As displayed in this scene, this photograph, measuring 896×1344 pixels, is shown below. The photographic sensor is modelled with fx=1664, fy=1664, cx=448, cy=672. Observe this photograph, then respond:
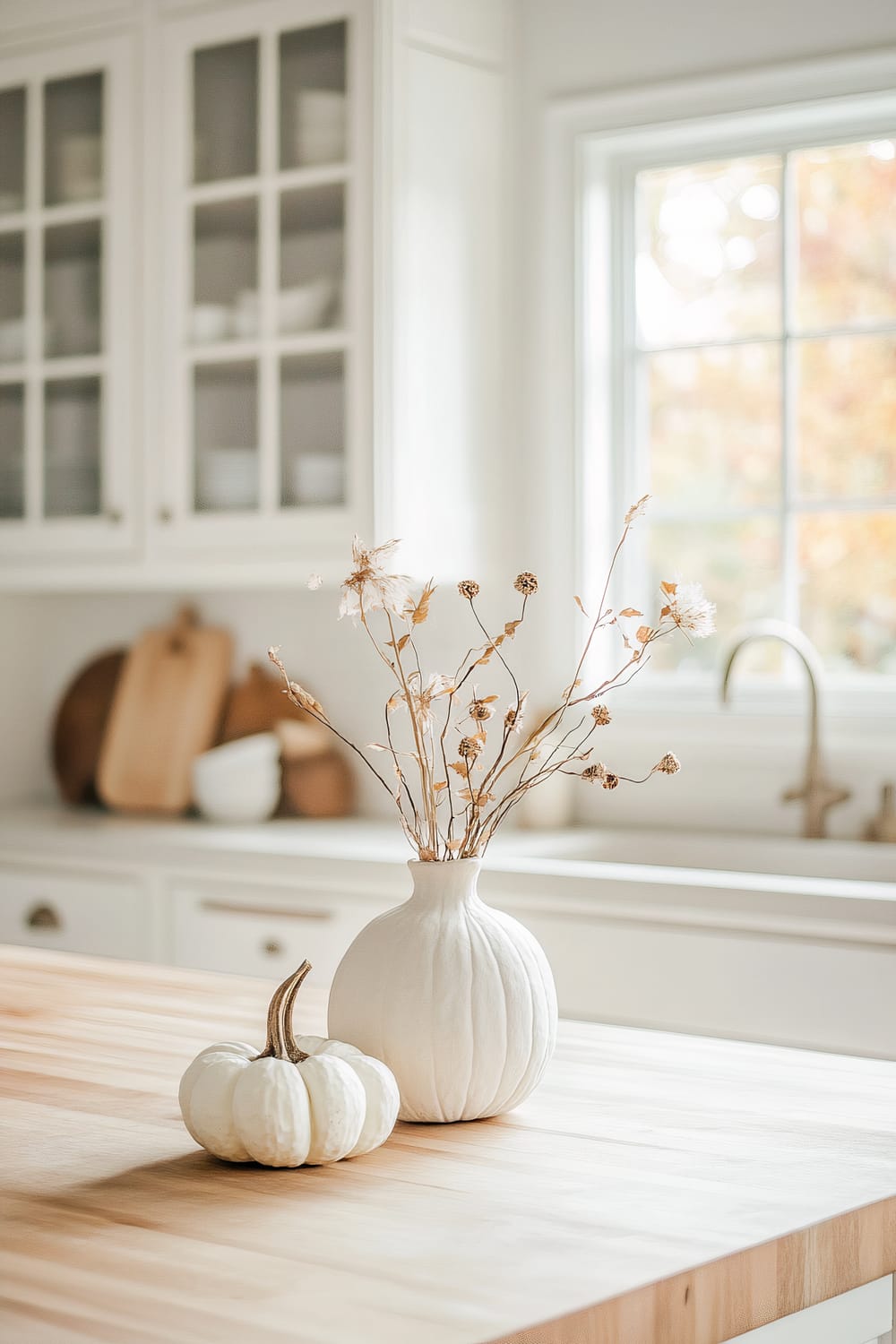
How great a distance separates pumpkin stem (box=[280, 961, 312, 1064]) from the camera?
109 cm

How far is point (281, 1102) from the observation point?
1.07 metres

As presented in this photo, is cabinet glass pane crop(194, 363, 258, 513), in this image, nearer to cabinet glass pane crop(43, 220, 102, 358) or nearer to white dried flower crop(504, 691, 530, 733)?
cabinet glass pane crop(43, 220, 102, 358)

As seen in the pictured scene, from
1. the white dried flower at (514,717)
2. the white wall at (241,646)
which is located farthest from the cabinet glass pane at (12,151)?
the white dried flower at (514,717)

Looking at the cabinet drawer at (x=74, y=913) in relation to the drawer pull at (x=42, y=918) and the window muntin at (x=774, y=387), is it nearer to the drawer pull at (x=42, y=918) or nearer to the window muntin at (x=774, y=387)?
the drawer pull at (x=42, y=918)

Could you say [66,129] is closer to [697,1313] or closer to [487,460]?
[487,460]

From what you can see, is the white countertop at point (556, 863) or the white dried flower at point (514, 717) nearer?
the white dried flower at point (514, 717)

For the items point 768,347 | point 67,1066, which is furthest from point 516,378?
point 67,1066

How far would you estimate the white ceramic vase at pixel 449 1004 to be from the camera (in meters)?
1.17

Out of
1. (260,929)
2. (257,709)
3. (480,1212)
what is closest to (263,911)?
(260,929)

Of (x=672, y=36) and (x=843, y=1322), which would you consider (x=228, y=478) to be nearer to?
(x=672, y=36)

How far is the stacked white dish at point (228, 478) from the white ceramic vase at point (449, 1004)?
6.72 feet

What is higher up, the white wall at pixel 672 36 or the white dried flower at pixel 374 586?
the white wall at pixel 672 36

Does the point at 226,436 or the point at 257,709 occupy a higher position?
the point at 226,436

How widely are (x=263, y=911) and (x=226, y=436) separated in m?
0.94
